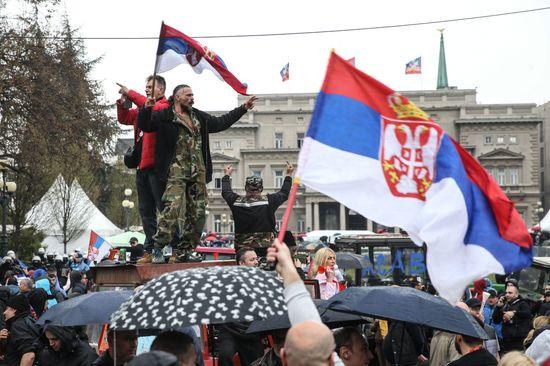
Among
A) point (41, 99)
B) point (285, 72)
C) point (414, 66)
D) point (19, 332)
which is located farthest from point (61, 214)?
point (19, 332)

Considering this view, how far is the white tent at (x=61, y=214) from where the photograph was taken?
145 feet

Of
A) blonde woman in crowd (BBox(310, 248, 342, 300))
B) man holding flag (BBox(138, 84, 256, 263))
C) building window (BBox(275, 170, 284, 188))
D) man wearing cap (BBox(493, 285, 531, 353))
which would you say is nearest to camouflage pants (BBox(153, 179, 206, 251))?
man holding flag (BBox(138, 84, 256, 263))

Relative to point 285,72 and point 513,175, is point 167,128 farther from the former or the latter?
point 513,175

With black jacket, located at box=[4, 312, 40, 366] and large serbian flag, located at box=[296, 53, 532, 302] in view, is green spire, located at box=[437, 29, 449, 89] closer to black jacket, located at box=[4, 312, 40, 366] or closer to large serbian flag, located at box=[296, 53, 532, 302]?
black jacket, located at box=[4, 312, 40, 366]

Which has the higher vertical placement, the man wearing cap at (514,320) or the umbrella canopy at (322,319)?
the umbrella canopy at (322,319)

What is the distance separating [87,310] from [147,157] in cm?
247

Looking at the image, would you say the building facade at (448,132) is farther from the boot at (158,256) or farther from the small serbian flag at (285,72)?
the boot at (158,256)

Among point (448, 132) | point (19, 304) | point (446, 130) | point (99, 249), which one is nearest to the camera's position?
point (19, 304)

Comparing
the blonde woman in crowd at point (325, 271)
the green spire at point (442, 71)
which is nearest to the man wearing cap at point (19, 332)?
the blonde woman in crowd at point (325, 271)

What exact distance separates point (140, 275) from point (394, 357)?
102 inches

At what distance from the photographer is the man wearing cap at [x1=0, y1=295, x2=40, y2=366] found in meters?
9.41

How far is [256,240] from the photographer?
10273 millimetres

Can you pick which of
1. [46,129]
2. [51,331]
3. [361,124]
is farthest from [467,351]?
[46,129]

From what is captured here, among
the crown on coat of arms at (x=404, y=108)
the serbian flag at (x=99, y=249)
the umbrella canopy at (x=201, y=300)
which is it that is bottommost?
the serbian flag at (x=99, y=249)
